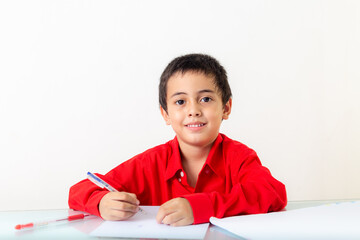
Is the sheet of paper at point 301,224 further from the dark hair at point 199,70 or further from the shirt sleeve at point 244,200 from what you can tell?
the dark hair at point 199,70

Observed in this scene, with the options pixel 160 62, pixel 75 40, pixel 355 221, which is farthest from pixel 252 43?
pixel 355 221

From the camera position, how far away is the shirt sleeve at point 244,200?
33.0 inches

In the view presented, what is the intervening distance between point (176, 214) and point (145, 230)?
0.08 m

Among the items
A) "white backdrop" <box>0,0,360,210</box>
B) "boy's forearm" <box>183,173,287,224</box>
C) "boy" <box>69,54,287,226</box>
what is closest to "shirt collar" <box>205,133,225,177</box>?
"boy" <box>69,54,287,226</box>

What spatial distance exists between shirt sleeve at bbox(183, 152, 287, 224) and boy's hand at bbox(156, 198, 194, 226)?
1 cm

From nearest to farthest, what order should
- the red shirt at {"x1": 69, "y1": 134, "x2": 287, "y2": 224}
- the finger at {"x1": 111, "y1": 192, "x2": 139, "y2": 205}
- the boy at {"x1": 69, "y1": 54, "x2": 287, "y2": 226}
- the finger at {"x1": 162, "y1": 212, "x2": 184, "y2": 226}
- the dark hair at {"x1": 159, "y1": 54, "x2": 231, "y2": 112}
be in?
the finger at {"x1": 162, "y1": 212, "x2": 184, "y2": 226}, the finger at {"x1": 111, "y1": 192, "x2": 139, "y2": 205}, the red shirt at {"x1": 69, "y1": 134, "x2": 287, "y2": 224}, the boy at {"x1": 69, "y1": 54, "x2": 287, "y2": 226}, the dark hair at {"x1": 159, "y1": 54, "x2": 231, "y2": 112}

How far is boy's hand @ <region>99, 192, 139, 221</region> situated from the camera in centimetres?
87

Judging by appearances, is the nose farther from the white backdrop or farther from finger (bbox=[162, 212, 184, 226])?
the white backdrop

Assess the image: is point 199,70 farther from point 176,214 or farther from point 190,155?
point 176,214

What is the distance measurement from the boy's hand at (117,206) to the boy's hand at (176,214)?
8 centimetres

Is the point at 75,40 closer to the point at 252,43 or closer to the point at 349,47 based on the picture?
the point at 252,43

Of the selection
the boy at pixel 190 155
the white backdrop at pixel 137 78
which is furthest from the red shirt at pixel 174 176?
the white backdrop at pixel 137 78

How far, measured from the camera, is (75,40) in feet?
7.73

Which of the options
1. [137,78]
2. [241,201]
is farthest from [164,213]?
[137,78]
